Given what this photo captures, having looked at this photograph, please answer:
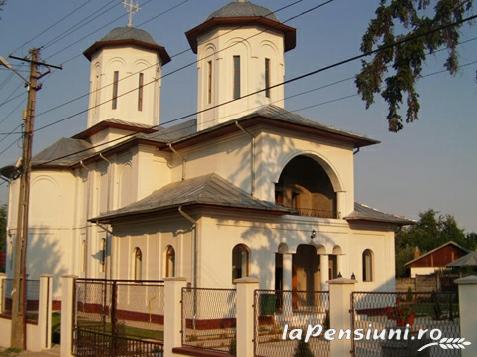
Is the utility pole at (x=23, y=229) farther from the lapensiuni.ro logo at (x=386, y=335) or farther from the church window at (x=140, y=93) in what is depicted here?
the church window at (x=140, y=93)

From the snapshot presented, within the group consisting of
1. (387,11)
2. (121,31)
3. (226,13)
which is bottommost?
(387,11)

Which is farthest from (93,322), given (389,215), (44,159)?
(44,159)

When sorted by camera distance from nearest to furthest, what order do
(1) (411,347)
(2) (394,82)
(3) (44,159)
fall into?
1. (1) (411,347)
2. (2) (394,82)
3. (3) (44,159)

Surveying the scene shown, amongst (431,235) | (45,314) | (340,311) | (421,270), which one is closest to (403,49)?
(340,311)

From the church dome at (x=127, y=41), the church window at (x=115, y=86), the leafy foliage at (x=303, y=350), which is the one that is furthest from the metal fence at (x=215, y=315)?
the church dome at (x=127, y=41)

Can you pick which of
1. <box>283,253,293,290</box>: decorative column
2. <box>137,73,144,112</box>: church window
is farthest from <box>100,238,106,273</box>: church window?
<box>283,253,293,290</box>: decorative column

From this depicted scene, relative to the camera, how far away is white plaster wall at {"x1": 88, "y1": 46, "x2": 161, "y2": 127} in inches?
1189

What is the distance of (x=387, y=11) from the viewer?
10.9 m

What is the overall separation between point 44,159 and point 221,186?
13639mm

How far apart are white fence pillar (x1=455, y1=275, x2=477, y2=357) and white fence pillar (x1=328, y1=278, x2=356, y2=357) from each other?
192cm

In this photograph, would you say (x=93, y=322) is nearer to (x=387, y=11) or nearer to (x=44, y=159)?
(x=387, y=11)

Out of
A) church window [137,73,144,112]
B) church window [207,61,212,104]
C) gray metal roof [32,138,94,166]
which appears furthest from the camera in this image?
church window [137,73,144,112]

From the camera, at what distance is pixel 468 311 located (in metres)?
7.26

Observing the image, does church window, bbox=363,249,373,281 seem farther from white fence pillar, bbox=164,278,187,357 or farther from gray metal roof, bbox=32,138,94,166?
gray metal roof, bbox=32,138,94,166
